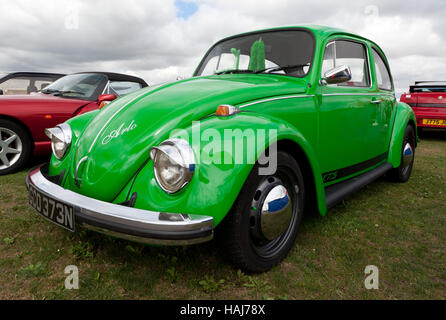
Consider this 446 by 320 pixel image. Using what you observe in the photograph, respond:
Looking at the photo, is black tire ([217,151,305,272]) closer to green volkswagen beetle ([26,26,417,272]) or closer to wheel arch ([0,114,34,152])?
green volkswagen beetle ([26,26,417,272])

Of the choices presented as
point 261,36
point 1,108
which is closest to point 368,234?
point 261,36

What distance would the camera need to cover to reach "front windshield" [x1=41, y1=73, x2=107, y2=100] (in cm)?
465

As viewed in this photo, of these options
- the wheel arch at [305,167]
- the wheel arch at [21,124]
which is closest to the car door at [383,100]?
the wheel arch at [305,167]

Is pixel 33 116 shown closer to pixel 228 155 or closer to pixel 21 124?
pixel 21 124

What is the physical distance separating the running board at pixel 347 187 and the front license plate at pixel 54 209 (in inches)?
68.8

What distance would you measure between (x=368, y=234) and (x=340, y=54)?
1639 mm

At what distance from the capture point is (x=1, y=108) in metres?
3.83

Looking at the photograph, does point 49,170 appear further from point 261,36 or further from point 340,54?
point 340,54

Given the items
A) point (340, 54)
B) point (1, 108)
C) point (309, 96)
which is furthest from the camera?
point (1, 108)

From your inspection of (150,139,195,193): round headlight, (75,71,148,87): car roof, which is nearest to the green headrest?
(150,139,195,193): round headlight

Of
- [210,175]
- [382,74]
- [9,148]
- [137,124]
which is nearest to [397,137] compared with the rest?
[382,74]

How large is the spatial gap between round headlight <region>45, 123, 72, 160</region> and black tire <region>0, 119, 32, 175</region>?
202 centimetres

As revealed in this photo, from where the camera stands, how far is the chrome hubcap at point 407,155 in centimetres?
408

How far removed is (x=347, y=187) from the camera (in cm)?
276
